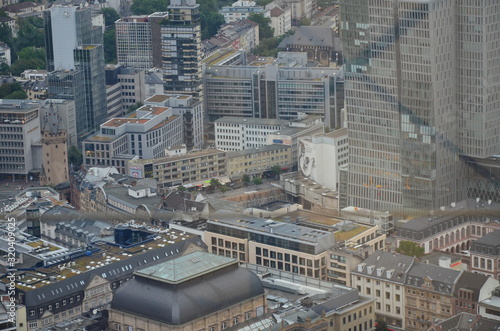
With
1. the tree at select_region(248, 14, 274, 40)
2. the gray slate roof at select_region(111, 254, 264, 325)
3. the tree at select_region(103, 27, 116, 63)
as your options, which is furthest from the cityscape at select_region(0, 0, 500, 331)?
the tree at select_region(248, 14, 274, 40)

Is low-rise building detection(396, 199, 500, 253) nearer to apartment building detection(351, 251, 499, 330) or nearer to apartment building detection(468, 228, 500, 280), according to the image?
apartment building detection(468, 228, 500, 280)

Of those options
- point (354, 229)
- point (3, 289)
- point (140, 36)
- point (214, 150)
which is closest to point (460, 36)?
point (354, 229)

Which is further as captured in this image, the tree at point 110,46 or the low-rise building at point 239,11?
the low-rise building at point 239,11

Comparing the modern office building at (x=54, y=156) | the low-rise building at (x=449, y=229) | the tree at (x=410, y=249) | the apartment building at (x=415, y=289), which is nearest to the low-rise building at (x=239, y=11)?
the modern office building at (x=54, y=156)

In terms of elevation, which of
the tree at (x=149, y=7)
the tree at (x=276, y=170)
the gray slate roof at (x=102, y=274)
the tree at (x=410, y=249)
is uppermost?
the tree at (x=149, y=7)

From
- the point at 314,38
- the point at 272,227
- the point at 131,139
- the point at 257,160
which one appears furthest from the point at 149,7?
the point at 272,227

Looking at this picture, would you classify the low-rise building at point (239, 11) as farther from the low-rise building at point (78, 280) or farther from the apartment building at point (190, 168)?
the low-rise building at point (78, 280)

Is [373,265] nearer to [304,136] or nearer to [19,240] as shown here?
[19,240]
